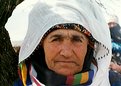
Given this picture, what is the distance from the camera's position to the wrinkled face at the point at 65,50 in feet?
8.55

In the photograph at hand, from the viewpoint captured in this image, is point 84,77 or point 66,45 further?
point 84,77

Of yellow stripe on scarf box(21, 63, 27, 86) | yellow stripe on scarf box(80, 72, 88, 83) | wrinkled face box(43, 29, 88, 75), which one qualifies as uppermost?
wrinkled face box(43, 29, 88, 75)

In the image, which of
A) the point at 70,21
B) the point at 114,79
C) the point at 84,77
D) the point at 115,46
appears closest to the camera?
the point at 70,21

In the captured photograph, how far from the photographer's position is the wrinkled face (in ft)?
8.55

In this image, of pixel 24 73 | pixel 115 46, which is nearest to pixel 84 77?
pixel 24 73

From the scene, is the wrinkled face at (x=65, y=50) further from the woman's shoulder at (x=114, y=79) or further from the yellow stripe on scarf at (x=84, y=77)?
the woman's shoulder at (x=114, y=79)

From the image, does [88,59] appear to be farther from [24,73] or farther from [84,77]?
[24,73]

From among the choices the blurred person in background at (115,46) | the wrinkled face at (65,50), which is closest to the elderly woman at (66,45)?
the wrinkled face at (65,50)

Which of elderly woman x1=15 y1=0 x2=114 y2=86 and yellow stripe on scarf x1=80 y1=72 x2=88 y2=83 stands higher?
elderly woman x1=15 y1=0 x2=114 y2=86

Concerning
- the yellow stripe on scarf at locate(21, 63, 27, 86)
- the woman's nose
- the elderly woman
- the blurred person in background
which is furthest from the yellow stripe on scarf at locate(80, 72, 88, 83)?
the blurred person in background

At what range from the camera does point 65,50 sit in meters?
2.59

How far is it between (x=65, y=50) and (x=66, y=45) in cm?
4

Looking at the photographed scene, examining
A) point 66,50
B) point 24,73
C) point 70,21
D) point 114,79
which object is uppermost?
point 70,21

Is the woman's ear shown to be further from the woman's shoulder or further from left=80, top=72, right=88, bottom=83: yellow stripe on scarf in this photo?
the woman's shoulder
